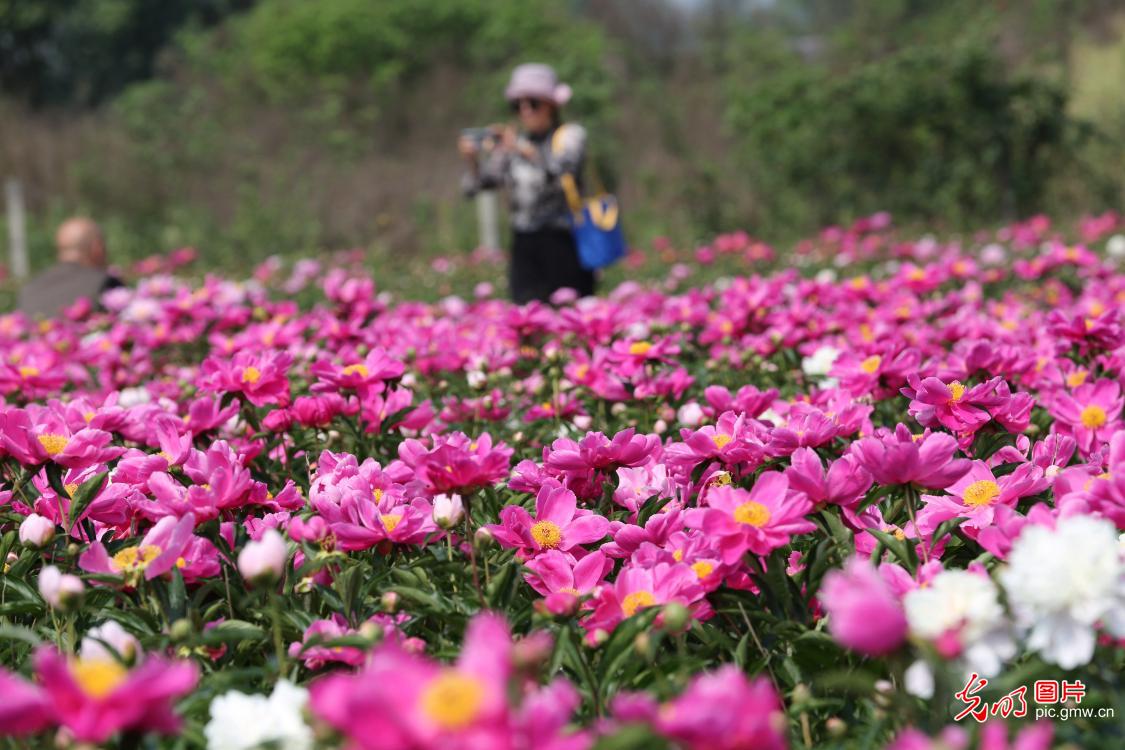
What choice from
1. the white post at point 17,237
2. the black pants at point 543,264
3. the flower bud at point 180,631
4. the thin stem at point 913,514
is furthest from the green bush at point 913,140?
the flower bud at point 180,631

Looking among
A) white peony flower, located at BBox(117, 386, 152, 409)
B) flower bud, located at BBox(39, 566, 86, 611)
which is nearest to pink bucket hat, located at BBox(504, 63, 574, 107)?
white peony flower, located at BBox(117, 386, 152, 409)

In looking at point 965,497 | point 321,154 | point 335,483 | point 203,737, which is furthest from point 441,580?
point 321,154

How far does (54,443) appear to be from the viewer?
5.64 ft

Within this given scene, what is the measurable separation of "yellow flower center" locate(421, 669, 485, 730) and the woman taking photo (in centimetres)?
493

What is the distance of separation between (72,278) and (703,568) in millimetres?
5674

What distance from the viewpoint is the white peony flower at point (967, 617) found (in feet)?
3.19

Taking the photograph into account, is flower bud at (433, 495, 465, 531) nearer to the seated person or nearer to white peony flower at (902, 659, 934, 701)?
white peony flower at (902, 659, 934, 701)

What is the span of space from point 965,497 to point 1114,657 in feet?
1.26

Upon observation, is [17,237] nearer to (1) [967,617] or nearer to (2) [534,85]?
(2) [534,85]

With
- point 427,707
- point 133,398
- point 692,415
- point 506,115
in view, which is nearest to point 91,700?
point 427,707

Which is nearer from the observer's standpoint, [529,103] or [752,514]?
[752,514]

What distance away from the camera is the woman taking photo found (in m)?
5.52

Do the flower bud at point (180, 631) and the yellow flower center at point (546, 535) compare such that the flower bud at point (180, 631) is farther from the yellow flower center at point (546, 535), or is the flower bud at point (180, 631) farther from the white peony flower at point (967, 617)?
the white peony flower at point (967, 617)

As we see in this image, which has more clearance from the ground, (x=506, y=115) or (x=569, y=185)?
(x=569, y=185)
